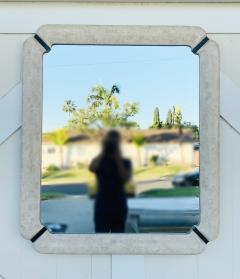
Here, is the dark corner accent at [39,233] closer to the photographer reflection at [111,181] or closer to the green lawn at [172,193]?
the photographer reflection at [111,181]

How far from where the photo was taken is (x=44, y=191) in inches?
67.0

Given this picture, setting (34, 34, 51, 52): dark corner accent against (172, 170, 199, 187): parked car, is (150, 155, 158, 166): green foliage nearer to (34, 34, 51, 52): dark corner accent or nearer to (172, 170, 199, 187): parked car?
(172, 170, 199, 187): parked car

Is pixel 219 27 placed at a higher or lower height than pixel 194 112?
higher

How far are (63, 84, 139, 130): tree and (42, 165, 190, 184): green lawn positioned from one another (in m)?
0.18

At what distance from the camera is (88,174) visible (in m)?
1.70

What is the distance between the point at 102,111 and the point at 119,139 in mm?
133

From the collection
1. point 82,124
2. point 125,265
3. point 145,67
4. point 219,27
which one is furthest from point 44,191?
point 219,27

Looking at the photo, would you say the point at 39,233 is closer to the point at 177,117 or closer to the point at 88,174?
the point at 88,174

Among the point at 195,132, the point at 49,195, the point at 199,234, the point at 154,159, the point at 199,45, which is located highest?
the point at 199,45

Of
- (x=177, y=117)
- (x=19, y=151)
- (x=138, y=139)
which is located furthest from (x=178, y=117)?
(x=19, y=151)

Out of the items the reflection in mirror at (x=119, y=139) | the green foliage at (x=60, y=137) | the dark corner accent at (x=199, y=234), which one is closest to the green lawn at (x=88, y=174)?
the reflection in mirror at (x=119, y=139)

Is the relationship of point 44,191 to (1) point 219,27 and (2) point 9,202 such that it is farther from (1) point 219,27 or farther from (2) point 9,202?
(1) point 219,27

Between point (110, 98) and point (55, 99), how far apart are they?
0.22 m

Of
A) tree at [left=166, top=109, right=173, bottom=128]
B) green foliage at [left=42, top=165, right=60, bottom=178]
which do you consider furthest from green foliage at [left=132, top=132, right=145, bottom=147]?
green foliage at [left=42, top=165, right=60, bottom=178]
